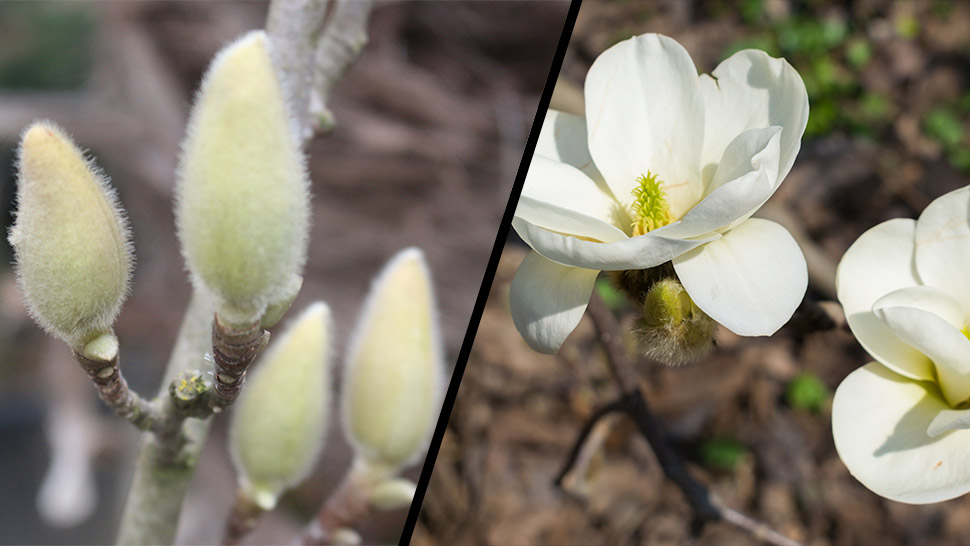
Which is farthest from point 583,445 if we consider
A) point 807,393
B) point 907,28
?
point 907,28

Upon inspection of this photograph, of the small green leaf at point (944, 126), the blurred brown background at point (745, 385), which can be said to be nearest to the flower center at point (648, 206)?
the blurred brown background at point (745, 385)

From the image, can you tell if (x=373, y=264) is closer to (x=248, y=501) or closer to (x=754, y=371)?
(x=754, y=371)

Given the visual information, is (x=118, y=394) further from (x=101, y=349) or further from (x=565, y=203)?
(x=565, y=203)

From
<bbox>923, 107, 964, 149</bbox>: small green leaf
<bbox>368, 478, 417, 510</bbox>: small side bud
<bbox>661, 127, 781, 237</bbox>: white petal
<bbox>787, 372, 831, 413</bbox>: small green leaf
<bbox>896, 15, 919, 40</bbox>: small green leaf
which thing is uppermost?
<bbox>661, 127, 781, 237</bbox>: white petal

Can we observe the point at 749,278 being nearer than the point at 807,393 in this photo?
Yes

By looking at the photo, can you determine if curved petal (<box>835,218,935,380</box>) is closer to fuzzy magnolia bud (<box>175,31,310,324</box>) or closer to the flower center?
the flower center

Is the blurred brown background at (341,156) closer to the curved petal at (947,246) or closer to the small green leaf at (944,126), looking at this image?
the small green leaf at (944,126)

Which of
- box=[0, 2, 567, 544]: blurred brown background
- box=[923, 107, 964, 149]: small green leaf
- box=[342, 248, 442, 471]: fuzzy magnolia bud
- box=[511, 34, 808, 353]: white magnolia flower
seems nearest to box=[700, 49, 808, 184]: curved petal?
box=[511, 34, 808, 353]: white magnolia flower
